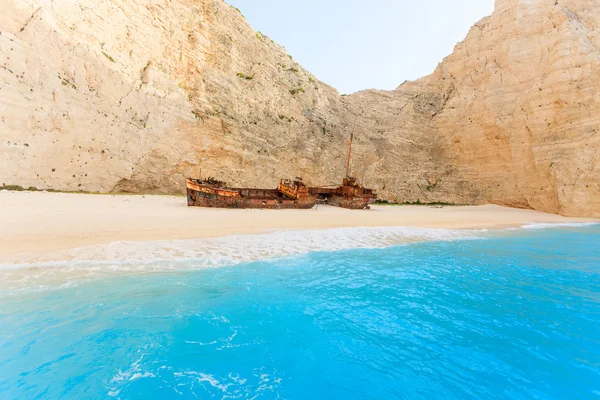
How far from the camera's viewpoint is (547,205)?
82.9 ft

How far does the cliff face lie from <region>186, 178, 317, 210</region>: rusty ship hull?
610cm

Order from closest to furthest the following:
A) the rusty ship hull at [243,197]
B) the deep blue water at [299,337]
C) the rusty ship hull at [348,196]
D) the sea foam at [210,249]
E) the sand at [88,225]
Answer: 1. the deep blue water at [299,337]
2. the sea foam at [210,249]
3. the sand at [88,225]
4. the rusty ship hull at [243,197]
5. the rusty ship hull at [348,196]

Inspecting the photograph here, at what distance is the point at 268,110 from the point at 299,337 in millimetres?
27945

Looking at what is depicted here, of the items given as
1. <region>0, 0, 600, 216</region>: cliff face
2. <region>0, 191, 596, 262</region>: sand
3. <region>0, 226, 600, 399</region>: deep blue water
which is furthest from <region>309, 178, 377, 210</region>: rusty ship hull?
<region>0, 226, 600, 399</region>: deep blue water

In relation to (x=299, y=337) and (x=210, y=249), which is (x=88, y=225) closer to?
(x=210, y=249)

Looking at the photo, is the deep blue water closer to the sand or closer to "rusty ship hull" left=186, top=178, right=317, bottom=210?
the sand

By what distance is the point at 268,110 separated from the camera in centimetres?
2900

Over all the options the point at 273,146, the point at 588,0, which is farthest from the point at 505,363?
the point at 588,0

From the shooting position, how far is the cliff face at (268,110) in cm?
1705

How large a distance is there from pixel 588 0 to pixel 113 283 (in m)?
44.3

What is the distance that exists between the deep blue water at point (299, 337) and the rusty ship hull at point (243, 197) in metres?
10.5

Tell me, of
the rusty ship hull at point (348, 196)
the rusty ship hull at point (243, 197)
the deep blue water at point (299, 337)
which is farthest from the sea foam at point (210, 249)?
the rusty ship hull at point (348, 196)

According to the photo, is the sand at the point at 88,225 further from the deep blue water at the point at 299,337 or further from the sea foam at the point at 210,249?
the deep blue water at the point at 299,337

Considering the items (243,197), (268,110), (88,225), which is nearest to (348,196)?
(243,197)
